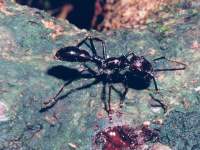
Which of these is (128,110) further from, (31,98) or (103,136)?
(31,98)

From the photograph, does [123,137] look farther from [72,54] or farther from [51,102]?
[72,54]

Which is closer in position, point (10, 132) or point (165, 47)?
point (10, 132)

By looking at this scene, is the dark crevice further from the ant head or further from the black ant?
the ant head

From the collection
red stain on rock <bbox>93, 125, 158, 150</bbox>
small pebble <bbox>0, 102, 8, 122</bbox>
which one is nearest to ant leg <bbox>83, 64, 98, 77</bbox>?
red stain on rock <bbox>93, 125, 158, 150</bbox>

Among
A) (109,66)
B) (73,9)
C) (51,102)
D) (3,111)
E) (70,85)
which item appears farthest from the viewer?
(73,9)

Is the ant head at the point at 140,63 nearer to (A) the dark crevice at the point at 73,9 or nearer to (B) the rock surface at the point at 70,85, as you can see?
(B) the rock surface at the point at 70,85

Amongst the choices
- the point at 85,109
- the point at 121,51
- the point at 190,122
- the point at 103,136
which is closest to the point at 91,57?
the point at 121,51

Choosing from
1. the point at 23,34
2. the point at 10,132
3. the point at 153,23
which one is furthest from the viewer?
the point at 153,23

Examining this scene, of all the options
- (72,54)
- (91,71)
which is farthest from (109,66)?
(72,54)
